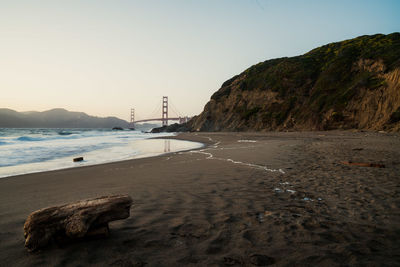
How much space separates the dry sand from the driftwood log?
0.38ft

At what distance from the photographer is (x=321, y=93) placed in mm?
29953

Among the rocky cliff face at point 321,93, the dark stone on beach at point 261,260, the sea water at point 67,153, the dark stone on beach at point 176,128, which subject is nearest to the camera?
the dark stone on beach at point 261,260

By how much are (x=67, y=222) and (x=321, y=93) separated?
110 ft

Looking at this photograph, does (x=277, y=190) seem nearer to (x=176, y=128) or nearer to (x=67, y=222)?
(x=67, y=222)

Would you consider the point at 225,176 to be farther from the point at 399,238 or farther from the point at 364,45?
the point at 364,45

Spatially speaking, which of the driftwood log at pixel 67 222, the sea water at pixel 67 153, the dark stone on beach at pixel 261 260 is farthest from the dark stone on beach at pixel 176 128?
the dark stone on beach at pixel 261 260

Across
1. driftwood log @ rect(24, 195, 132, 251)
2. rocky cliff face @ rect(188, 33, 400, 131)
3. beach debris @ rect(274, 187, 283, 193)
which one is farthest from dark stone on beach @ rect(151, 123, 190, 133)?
driftwood log @ rect(24, 195, 132, 251)

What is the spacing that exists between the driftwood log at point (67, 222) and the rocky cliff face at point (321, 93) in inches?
942

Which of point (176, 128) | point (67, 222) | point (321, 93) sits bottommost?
point (67, 222)

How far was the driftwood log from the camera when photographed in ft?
7.11

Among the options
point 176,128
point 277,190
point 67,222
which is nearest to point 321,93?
point 277,190

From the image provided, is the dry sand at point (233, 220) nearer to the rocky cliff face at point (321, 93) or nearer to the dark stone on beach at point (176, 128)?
the rocky cliff face at point (321, 93)

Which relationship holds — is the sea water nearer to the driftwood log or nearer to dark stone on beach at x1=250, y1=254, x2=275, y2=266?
the driftwood log

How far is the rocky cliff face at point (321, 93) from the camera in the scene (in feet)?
73.9
